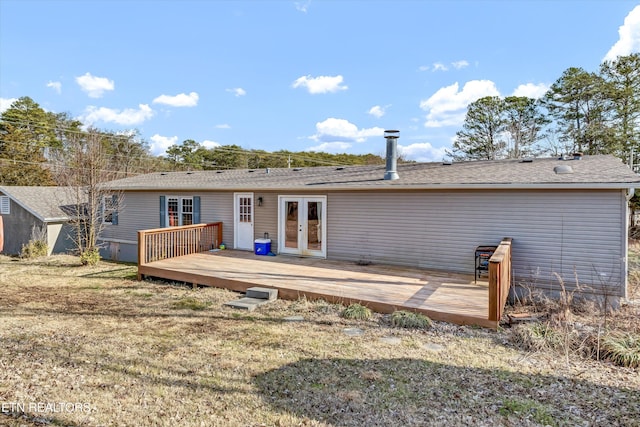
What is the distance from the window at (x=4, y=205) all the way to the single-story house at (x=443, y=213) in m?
7.63

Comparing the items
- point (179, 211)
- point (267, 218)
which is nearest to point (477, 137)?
point (267, 218)

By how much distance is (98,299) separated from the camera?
7039 mm

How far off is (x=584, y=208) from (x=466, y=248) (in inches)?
85.8

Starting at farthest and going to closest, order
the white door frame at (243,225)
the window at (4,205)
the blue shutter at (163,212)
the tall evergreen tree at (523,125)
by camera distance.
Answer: the tall evergreen tree at (523,125)
the window at (4,205)
the blue shutter at (163,212)
the white door frame at (243,225)

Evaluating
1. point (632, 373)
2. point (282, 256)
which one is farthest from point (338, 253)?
point (632, 373)

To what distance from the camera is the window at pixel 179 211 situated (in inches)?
462

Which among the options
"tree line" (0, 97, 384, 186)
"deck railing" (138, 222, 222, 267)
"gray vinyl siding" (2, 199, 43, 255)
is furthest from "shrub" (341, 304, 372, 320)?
"tree line" (0, 97, 384, 186)

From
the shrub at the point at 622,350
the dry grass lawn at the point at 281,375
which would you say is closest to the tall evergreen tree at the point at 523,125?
the dry grass lawn at the point at 281,375

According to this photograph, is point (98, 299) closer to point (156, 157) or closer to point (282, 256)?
point (282, 256)

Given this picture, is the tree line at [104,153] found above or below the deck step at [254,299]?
above

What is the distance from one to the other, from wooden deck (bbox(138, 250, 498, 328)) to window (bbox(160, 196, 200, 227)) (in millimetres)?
2274

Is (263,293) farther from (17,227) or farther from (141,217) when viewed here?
(17,227)

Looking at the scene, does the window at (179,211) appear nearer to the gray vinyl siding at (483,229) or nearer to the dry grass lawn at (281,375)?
the gray vinyl siding at (483,229)

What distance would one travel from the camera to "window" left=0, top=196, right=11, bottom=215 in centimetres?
1585
